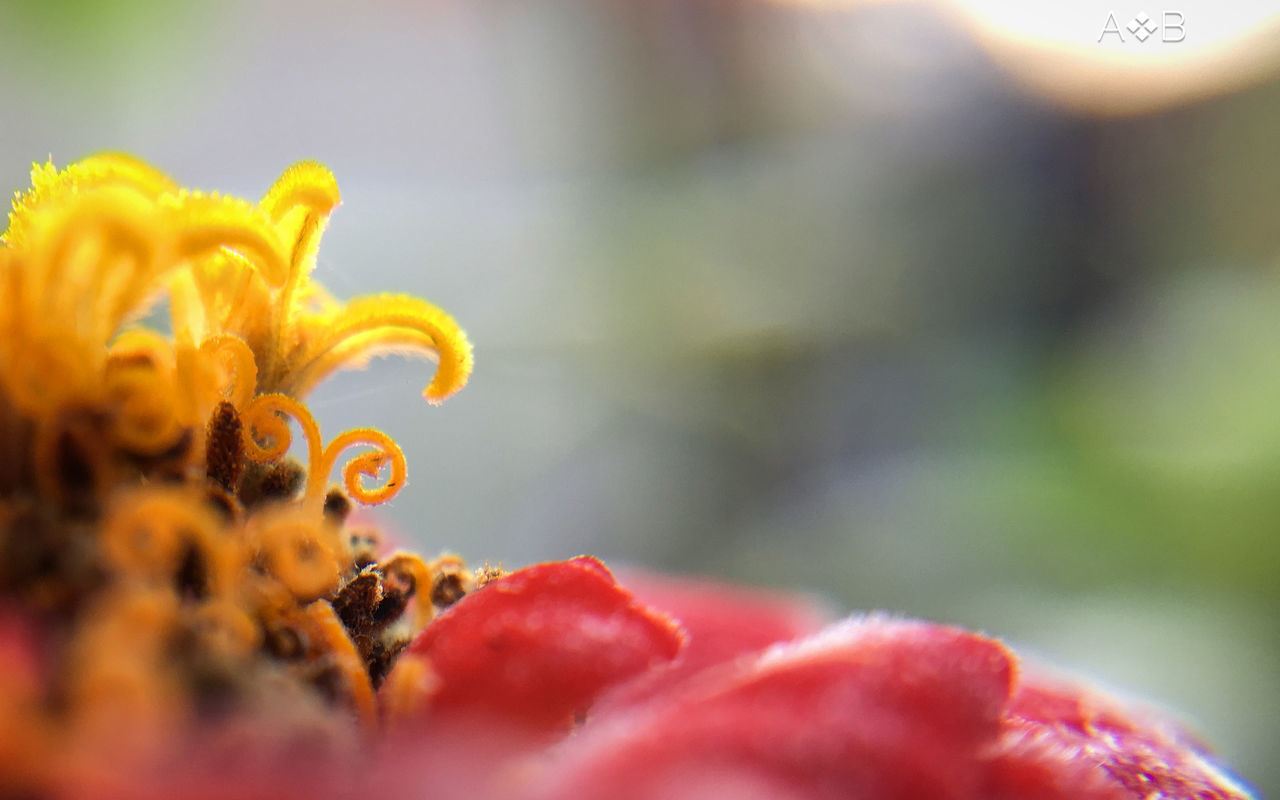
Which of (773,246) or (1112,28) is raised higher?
(773,246)

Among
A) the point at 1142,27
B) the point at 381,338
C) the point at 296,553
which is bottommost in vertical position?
the point at 296,553

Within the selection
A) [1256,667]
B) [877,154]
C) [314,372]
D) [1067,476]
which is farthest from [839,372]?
[314,372]

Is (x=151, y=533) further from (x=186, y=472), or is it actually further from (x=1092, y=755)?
(x=1092, y=755)

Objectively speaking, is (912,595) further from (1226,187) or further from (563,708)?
(563,708)

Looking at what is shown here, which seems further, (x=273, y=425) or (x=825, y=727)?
(x=273, y=425)

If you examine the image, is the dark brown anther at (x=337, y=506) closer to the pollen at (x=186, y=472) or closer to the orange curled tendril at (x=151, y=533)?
the pollen at (x=186, y=472)

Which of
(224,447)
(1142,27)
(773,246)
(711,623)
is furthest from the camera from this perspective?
(773,246)

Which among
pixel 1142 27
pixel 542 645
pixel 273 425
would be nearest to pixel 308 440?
pixel 273 425

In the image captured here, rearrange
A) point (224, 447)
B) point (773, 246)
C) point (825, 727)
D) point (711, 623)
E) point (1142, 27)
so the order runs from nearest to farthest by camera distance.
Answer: point (825, 727) < point (224, 447) < point (711, 623) < point (1142, 27) < point (773, 246)
